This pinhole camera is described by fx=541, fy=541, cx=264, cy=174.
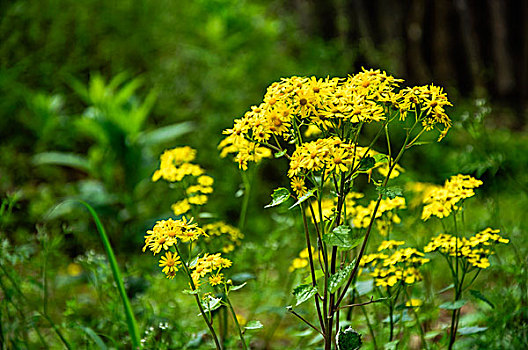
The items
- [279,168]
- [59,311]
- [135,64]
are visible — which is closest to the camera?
[59,311]

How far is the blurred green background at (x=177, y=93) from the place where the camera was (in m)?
2.34

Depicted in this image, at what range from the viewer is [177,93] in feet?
11.3

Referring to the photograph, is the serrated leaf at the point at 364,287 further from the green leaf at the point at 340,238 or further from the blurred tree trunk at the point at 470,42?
the blurred tree trunk at the point at 470,42

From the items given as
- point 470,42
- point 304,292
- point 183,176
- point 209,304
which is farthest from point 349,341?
point 470,42

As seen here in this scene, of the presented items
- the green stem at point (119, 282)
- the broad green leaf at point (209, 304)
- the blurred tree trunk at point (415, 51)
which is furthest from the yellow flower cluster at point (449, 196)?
the blurred tree trunk at point (415, 51)

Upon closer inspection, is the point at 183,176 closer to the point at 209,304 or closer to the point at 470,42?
the point at 209,304

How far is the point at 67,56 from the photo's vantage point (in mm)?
3436

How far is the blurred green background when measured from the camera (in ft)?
7.66

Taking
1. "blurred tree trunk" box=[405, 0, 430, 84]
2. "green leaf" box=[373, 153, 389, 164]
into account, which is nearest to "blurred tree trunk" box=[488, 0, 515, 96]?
"blurred tree trunk" box=[405, 0, 430, 84]

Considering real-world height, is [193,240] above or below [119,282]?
above

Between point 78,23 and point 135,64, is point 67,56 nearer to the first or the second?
point 78,23

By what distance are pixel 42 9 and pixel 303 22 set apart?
6.25 ft

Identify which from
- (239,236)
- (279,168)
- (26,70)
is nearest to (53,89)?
(26,70)

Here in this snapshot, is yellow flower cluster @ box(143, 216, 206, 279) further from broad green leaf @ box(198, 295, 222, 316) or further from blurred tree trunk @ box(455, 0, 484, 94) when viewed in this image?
blurred tree trunk @ box(455, 0, 484, 94)
